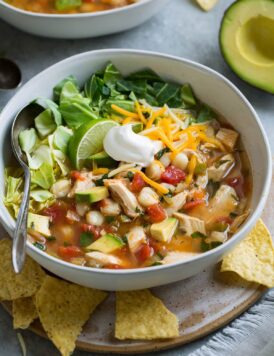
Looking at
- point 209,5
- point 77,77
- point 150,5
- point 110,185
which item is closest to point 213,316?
point 110,185

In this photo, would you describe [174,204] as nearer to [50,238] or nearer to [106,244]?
[106,244]

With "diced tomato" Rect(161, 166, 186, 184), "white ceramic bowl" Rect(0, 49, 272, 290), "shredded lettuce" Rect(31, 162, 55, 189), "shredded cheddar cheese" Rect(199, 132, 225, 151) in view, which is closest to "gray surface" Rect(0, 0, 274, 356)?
"white ceramic bowl" Rect(0, 49, 272, 290)

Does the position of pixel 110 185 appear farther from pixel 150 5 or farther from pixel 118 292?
pixel 150 5

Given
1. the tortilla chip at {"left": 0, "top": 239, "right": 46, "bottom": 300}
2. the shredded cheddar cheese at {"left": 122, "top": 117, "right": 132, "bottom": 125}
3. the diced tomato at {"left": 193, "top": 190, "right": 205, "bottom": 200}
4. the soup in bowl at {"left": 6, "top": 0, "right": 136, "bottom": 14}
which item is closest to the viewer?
the tortilla chip at {"left": 0, "top": 239, "right": 46, "bottom": 300}

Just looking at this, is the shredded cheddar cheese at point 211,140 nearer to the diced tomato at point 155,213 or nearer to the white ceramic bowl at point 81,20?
the diced tomato at point 155,213

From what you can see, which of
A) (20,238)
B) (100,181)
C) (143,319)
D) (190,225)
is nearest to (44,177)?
(100,181)

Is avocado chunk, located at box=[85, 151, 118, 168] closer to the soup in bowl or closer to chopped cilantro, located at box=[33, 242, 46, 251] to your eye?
chopped cilantro, located at box=[33, 242, 46, 251]
